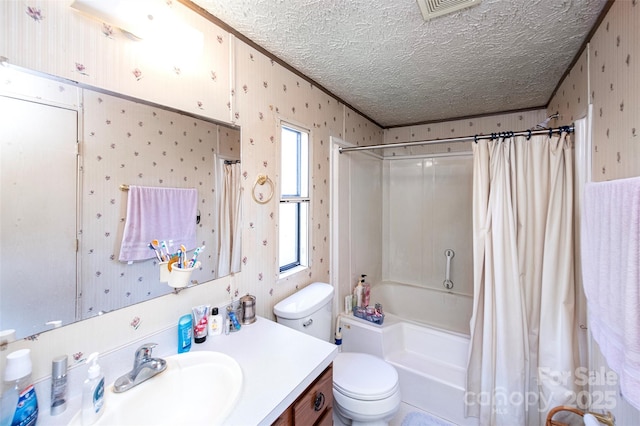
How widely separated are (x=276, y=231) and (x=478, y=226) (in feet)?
4.42

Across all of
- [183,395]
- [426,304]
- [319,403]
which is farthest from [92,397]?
[426,304]

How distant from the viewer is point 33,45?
0.75 metres

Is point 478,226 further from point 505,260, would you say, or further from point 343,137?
point 343,137

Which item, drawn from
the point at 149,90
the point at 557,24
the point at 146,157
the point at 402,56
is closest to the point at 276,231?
the point at 146,157

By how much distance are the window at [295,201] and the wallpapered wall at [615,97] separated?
5.08 ft

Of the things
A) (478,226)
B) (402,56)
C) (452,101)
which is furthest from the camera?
(452,101)

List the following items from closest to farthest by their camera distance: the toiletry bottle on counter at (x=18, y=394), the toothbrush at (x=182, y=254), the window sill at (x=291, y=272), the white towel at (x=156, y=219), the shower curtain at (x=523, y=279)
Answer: the toiletry bottle on counter at (x=18, y=394) → the white towel at (x=156, y=219) → the toothbrush at (x=182, y=254) → the shower curtain at (x=523, y=279) → the window sill at (x=291, y=272)

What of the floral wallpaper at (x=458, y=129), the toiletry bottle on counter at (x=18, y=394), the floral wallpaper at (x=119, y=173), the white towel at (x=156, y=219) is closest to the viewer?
the toiletry bottle on counter at (x=18, y=394)

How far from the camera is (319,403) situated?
1.02 m

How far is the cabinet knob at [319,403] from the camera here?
990 mm

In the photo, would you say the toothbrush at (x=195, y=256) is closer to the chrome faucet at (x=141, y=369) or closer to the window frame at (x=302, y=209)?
the chrome faucet at (x=141, y=369)

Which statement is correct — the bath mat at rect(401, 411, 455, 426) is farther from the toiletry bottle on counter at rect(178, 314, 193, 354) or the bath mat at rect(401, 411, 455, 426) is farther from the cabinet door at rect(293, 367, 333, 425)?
the toiletry bottle on counter at rect(178, 314, 193, 354)

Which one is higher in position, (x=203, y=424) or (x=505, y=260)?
(x=505, y=260)

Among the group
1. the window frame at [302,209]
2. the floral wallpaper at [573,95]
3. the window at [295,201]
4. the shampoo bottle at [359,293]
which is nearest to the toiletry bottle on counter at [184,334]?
the window at [295,201]
